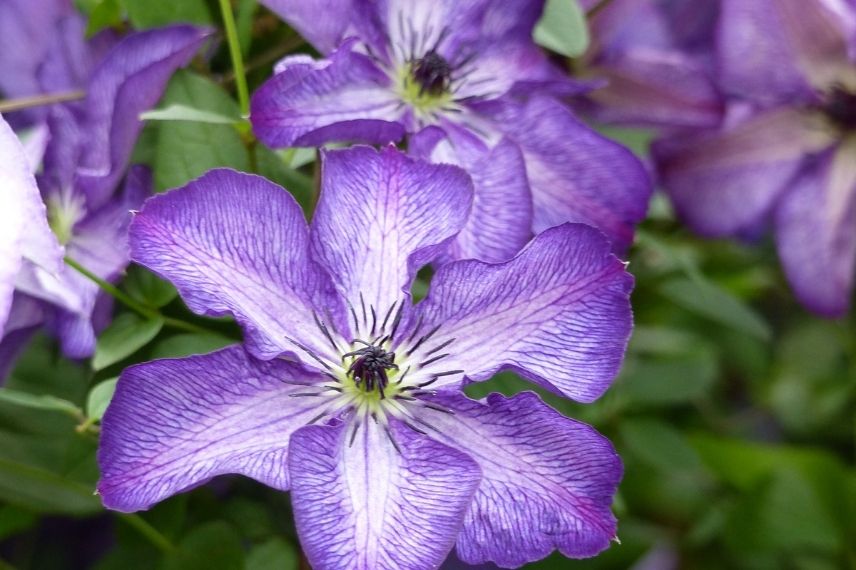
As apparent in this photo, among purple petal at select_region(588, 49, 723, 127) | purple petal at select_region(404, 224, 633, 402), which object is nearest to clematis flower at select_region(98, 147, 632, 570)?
purple petal at select_region(404, 224, 633, 402)

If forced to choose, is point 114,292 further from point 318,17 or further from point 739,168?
point 739,168

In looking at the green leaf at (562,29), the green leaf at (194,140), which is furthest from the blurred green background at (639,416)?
the green leaf at (562,29)

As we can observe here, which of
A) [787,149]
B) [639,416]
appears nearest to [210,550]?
[639,416]

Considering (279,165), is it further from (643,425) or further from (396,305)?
(643,425)

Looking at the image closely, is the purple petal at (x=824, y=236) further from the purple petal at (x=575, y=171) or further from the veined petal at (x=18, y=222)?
the veined petal at (x=18, y=222)

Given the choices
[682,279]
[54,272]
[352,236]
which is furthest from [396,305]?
[682,279]
